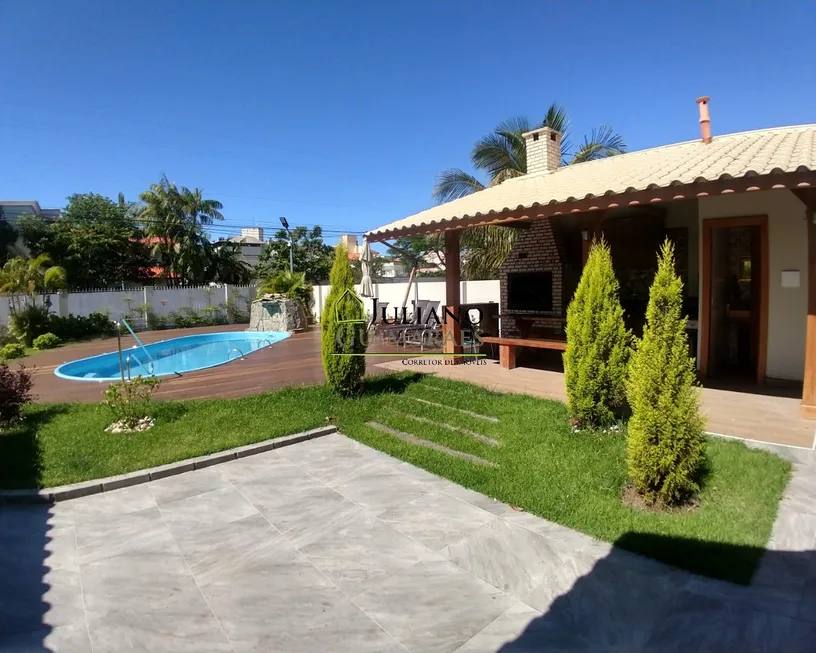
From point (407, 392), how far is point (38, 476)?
4.92 m

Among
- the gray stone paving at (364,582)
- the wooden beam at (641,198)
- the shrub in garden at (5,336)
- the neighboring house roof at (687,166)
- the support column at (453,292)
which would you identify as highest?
the neighboring house roof at (687,166)

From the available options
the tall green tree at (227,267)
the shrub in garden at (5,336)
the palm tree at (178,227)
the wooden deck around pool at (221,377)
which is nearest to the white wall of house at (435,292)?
Answer: the wooden deck around pool at (221,377)

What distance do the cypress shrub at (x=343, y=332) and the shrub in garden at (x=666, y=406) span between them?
4.62m

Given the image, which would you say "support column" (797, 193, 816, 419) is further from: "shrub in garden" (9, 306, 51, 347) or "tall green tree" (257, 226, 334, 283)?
"tall green tree" (257, 226, 334, 283)

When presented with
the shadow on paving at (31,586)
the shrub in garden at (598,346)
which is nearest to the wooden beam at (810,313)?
the shrub in garden at (598,346)

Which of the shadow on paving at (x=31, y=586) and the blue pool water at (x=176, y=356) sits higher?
the blue pool water at (x=176, y=356)

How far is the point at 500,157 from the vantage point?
62.9ft

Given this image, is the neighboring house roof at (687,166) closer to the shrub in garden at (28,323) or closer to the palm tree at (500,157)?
the palm tree at (500,157)

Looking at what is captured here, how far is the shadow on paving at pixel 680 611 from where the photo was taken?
261 cm

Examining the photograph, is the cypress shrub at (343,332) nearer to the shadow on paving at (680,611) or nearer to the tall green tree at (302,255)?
the shadow on paving at (680,611)

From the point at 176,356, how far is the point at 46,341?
14.9ft

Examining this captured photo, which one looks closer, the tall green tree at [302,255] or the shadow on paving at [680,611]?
the shadow on paving at [680,611]

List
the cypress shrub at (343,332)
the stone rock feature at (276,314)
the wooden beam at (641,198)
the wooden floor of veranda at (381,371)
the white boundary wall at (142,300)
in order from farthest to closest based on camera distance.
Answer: the white boundary wall at (142,300), the stone rock feature at (276,314), the cypress shrub at (343,332), the wooden floor of veranda at (381,371), the wooden beam at (641,198)

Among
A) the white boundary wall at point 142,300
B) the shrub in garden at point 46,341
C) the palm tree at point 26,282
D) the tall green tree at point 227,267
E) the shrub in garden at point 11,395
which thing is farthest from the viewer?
the tall green tree at point 227,267
